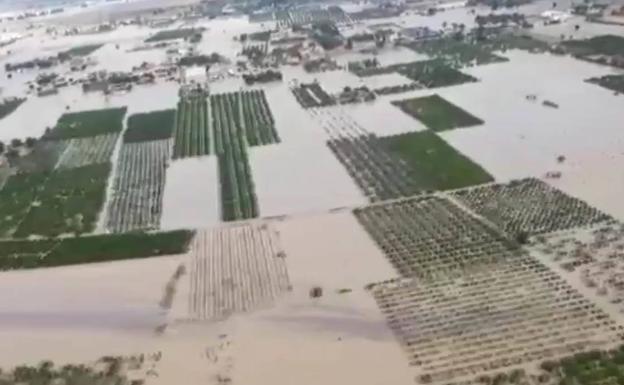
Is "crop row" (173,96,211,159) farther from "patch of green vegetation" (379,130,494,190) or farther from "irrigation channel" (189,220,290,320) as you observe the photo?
"irrigation channel" (189,220,290,320)

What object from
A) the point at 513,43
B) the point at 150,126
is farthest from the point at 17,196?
the point at 513,43

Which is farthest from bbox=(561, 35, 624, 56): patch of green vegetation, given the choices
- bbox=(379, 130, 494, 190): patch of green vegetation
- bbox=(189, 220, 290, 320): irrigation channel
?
bbox=(189, 220, 290, 320): irrigation channel

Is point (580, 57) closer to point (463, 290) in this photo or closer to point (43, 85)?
point (463, 290)

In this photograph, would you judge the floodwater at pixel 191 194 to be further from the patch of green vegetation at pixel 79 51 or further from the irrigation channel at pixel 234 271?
the patch of green vegetation at pixel 79 51

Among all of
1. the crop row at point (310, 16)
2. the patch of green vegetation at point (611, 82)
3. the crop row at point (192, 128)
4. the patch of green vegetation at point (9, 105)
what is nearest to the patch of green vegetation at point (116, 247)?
the crop row at point (192, 128)

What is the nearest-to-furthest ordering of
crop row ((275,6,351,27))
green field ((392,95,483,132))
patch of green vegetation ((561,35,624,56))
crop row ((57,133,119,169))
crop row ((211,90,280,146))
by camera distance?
crop row ((57,133,119,169)) → green field ((392,95,483,132)) → crop row ((211,90,280,146)) → patch of green vegetation ((561,35,624,56)) → crop row ((275,6,351,27))

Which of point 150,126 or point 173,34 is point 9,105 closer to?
point 150,126

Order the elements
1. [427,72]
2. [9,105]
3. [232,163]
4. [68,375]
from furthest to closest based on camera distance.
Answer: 1. [9,105]
2. [427,72]
3. [232,163]
4. [68,375]
